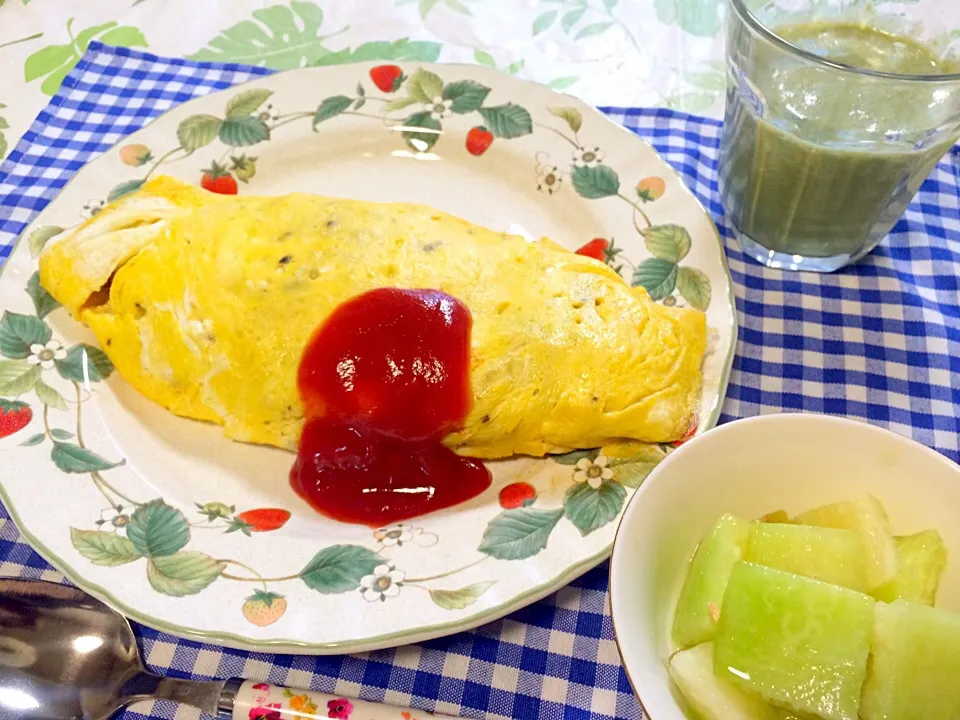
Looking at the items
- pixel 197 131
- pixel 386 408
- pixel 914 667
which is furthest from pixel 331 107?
pixel 914 667

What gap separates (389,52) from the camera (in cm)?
304

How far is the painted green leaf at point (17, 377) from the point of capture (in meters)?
1.84

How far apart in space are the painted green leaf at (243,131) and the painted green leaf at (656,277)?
49.8 inches

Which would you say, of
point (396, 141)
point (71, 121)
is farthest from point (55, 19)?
point (396, 141)

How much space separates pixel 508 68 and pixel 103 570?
7.68 feet

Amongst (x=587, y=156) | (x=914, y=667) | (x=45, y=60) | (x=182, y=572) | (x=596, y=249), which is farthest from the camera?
(x=45, y=60)

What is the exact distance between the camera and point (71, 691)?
4.71 feet

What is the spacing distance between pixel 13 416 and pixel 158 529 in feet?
1.64

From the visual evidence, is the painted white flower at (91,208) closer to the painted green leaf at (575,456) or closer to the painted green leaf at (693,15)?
the painted green leaf at (575,456)

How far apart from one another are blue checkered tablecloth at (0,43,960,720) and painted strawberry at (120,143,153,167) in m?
0.29

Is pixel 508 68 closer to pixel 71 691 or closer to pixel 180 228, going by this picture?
pixel 180 228

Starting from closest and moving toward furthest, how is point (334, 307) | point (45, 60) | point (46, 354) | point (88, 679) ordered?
point (88, 679) → point (334, 307) → point (46, 354) → point (45, 60)

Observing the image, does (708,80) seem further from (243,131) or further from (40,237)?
(40,237)

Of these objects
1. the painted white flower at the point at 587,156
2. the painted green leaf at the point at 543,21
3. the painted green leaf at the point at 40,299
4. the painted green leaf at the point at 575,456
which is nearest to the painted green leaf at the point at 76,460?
the painted green leaf at the point at 40,299
